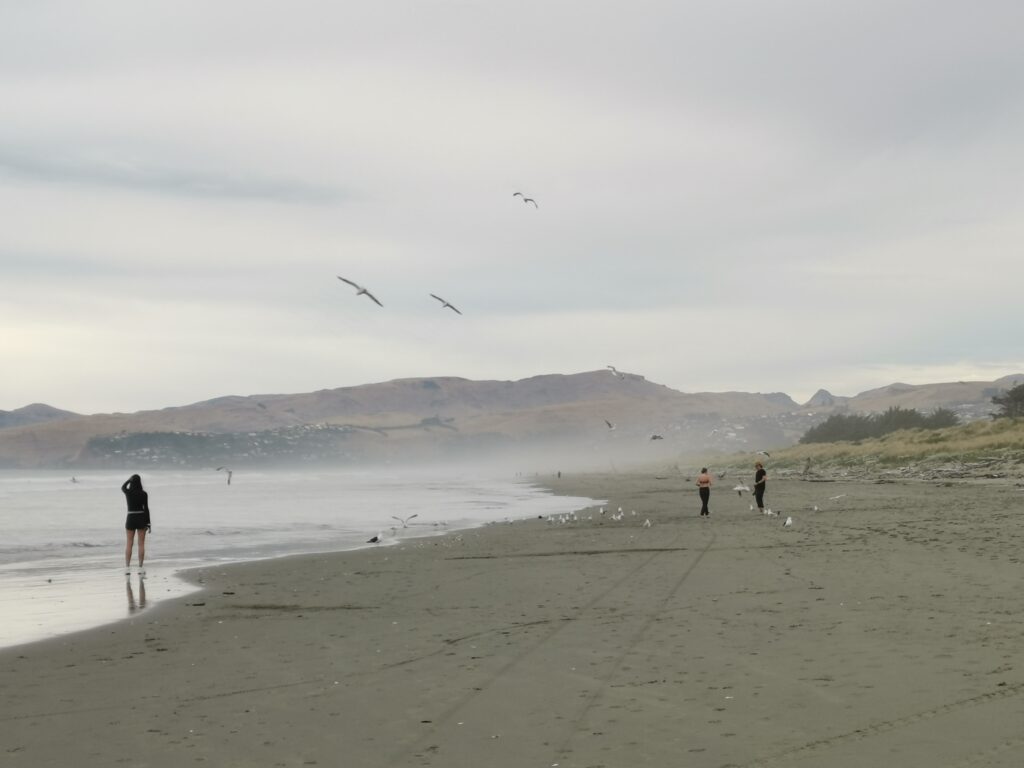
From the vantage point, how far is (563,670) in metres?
8.64

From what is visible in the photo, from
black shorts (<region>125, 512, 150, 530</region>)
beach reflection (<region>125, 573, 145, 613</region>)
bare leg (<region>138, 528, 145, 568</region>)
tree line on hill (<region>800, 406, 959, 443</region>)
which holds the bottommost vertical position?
beach reflection (<region>125, 573, 145, 613</region>)

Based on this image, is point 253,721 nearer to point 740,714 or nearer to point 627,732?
point 627,732

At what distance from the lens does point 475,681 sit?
838 cm

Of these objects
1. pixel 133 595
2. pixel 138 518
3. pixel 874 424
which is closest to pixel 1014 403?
pixel 874 424

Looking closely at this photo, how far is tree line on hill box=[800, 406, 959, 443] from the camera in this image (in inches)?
2960

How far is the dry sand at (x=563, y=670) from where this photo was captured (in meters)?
6.41

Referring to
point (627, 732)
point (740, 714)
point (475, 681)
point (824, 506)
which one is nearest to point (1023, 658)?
point (740, 714)

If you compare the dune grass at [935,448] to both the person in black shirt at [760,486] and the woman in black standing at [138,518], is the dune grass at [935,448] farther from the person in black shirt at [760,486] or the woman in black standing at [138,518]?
the woman in black standing at [138,518]

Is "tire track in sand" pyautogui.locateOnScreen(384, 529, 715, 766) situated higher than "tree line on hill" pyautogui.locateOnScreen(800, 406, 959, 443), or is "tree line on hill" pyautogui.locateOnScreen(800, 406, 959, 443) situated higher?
"tree line on hill" pyautogui.locateOnScreen(800, 406, 959, 443)

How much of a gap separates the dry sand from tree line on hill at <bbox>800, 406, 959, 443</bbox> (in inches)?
2472

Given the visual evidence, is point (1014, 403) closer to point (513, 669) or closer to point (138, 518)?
point (138, 518)

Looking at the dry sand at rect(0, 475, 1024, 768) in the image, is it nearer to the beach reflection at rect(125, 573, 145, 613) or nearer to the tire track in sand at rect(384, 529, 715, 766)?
the tire track in sand at rect(384, 529, 715, 766)

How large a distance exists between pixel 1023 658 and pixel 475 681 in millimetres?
4512

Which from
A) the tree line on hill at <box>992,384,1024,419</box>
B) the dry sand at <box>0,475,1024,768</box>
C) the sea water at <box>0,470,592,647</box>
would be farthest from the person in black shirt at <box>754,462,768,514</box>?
the tree line on hill at <box>992,384,1024,419</box>
